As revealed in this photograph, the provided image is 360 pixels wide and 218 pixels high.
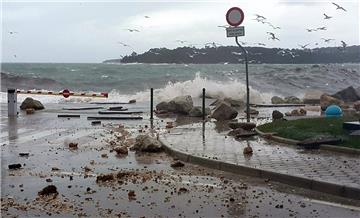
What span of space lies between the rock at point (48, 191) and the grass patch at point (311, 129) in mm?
6276

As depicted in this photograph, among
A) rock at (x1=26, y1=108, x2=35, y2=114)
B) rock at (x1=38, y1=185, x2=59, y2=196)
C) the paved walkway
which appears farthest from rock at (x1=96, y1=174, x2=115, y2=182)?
rock at (x1=26, y1=108, x2=35, y2=114)

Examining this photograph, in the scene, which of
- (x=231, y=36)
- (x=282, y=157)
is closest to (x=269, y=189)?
(x=282, y=157)

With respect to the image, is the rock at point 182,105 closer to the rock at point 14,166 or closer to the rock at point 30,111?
the rock at point 30,111

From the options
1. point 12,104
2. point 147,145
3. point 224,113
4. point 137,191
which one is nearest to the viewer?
point 137,191

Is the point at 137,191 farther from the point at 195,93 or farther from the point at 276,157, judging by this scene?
the point at 195,93

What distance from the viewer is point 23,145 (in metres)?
12.9

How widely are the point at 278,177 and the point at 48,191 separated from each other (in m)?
3.60

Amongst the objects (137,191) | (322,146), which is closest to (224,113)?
(322,146)

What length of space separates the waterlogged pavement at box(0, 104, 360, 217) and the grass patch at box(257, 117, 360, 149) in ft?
8.59

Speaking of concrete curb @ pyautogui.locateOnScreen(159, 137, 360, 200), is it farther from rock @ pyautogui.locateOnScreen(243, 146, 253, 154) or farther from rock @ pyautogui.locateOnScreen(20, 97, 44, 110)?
rock @ pyautogui.locateOnScreen(20, 97, 44, 110)

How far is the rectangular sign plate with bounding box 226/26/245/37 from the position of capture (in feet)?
50.9

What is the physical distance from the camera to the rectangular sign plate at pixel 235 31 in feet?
50.9

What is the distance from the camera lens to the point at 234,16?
1570cm

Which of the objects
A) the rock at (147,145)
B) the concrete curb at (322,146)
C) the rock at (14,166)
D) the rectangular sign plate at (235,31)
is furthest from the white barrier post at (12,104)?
the rock at (14,166)
